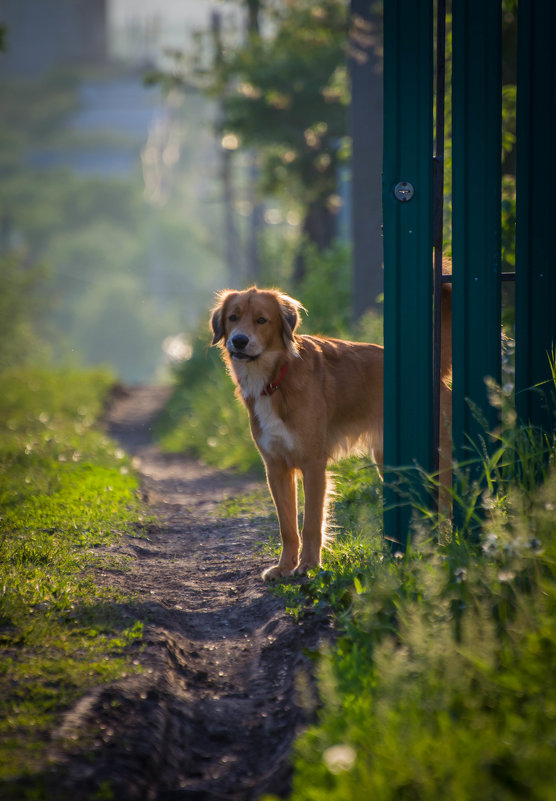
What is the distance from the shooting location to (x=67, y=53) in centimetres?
6038

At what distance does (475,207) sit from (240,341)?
53.0 inches

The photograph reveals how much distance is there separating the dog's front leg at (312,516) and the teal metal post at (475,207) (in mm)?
763

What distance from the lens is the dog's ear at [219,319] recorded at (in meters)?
5.03

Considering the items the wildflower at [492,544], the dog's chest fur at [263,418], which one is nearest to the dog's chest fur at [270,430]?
the dog's chest fur at [263,418]

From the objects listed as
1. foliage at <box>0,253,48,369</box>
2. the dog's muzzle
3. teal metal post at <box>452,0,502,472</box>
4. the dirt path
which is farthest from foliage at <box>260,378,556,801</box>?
foliage at <box>0,253,48,369</box>

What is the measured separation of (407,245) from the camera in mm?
4305

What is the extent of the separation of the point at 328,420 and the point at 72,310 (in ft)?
175

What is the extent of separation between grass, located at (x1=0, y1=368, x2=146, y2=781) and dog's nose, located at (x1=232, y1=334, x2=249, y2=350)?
1340mm

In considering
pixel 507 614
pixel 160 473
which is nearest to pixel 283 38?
pixel 160 473

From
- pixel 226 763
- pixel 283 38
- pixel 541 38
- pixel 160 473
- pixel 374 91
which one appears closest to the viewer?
pixel 226 763

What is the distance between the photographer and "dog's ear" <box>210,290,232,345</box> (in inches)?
198

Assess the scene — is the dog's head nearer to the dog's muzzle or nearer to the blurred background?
the dog's muzzle

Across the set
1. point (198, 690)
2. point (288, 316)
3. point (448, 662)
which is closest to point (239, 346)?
point (288, 316)

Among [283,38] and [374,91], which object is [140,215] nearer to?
[283,38]
